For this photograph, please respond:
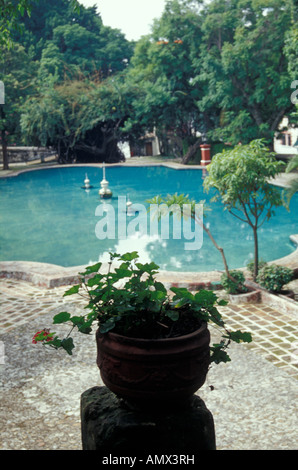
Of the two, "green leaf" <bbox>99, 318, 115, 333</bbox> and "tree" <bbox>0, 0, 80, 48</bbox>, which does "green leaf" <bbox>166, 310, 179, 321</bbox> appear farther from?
"tree" <bbox>0, 0, 80, 48</bbox>

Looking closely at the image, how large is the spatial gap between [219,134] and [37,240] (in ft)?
56.4

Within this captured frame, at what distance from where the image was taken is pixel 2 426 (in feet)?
15.4

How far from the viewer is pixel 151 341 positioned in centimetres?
267

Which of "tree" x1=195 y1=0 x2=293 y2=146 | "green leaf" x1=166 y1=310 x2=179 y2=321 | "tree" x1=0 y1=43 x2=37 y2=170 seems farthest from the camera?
"tree" x1=0 y1=43 x2=37 y2=170

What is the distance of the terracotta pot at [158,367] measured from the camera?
266 cm

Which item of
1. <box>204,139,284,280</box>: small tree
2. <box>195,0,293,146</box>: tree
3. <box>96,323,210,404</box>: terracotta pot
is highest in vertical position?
<box>195,0,293,146</box>: tree

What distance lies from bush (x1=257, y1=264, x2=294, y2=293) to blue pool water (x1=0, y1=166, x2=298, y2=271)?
13.6ft

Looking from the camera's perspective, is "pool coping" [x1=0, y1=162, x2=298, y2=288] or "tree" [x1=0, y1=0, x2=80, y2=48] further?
"pool coping" [x1=0, y1=162, x2=298, y2=288]

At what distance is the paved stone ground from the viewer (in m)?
4.46

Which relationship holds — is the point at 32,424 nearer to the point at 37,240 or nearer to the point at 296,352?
the point at 296,352

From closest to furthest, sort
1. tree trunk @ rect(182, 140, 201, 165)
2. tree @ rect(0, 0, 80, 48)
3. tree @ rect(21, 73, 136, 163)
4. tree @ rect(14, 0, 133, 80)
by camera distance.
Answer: tree @ rect(0, 0, 80, 48)
tree trunk @ rect(182, 140, 201, 165)
tree @ rect(21, 73, 136, 163)
tree @ rect(14, 0, 133, 80)

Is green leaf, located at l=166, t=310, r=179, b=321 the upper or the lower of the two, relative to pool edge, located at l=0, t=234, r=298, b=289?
upper

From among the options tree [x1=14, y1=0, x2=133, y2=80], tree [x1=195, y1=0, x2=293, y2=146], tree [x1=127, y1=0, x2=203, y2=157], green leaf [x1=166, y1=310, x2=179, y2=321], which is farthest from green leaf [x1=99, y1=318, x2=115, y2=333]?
tree [x1=14, y1=0, x2=133, y2=80]

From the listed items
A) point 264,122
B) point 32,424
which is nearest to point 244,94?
point 264,122
